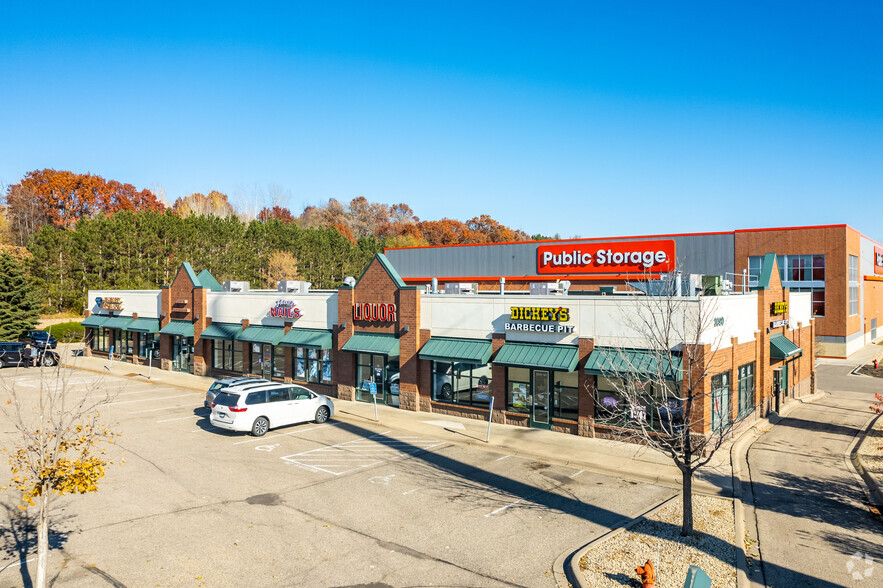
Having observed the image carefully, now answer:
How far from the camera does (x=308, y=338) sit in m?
31.8

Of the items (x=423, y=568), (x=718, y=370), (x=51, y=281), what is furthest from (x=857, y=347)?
(x=51, y=281)

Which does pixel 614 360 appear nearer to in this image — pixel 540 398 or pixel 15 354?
pixel 540 398

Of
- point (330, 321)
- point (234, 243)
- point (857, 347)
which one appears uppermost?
point (234, 243)

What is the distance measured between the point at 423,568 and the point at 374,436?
453 inches

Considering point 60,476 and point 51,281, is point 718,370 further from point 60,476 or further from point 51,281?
point 51,281

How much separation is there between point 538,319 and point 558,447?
5.21 meters

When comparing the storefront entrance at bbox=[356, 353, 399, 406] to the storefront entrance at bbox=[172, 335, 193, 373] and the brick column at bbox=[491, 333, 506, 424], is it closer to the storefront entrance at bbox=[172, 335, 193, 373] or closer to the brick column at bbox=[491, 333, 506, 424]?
the brick column at bbox=[491, 333, 506, 424]

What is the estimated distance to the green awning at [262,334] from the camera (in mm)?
33375

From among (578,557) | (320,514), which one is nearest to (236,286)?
(320,514)

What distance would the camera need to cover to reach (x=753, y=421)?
25.7 metres

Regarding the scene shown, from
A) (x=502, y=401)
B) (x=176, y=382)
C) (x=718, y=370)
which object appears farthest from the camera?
(x=176, y=382)

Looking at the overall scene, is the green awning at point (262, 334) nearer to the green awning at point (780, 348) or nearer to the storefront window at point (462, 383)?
the storefront window at point (462, 383)

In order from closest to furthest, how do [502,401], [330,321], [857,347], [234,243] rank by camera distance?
[502,401]
[330,321]
[857,347]
[234,243]

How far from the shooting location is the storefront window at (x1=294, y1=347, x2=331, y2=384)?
104 ft
